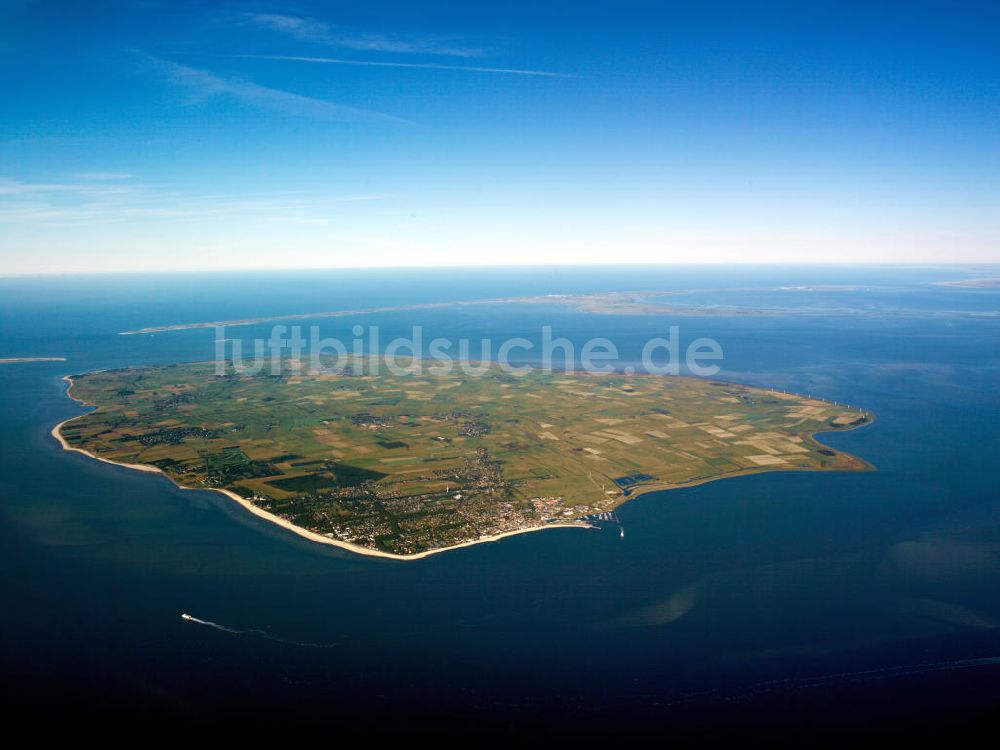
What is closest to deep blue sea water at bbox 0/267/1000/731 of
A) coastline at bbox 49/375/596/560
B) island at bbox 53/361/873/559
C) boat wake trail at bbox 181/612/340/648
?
boat wake trail at bbox 181/612/340/648

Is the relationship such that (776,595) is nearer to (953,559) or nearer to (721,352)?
(953,559)

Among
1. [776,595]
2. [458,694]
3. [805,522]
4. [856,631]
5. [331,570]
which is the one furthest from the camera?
[805,522]

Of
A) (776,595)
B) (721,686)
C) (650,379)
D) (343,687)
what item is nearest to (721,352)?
(650,379)

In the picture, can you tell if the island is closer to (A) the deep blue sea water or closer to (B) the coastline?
(B) the coastline

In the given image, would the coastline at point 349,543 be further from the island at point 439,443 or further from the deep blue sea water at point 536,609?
the deep blue sea water at point 536,609

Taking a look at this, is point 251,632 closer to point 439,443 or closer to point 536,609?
point 536,609

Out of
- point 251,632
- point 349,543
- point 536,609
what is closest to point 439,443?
point 349,543
